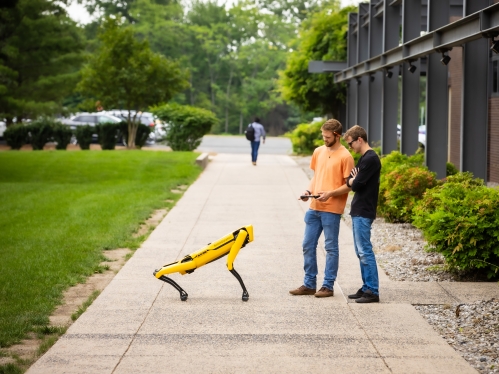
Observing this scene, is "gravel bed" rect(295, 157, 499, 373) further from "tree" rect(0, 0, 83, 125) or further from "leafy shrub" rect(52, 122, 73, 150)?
"tree" rect(0, 0, 83, 125)

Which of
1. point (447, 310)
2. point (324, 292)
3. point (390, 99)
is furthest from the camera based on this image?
point (390, 99)

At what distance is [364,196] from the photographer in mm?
8039

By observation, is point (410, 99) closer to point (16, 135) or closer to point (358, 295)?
point (358, 295)

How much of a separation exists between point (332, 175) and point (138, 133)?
2882cm

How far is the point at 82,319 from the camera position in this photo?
7.46 m

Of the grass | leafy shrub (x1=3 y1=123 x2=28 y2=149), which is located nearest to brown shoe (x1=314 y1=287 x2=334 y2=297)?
the grass

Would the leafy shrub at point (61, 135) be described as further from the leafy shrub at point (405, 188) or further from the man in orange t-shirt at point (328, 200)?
the man in orange t-shirt at point (328, 200)

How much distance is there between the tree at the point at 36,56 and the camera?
39.8m

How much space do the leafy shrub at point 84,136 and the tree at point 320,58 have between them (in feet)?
29.0

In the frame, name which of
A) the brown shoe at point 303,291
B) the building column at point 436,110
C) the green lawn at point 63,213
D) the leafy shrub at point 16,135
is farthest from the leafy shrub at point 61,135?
the brown shoe at point 303,291

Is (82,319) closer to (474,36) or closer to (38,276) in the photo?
(38,276)

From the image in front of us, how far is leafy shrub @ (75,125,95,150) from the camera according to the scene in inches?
1398

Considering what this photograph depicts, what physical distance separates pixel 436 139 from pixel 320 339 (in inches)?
369

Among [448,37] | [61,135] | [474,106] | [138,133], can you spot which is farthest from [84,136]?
[474,106]
